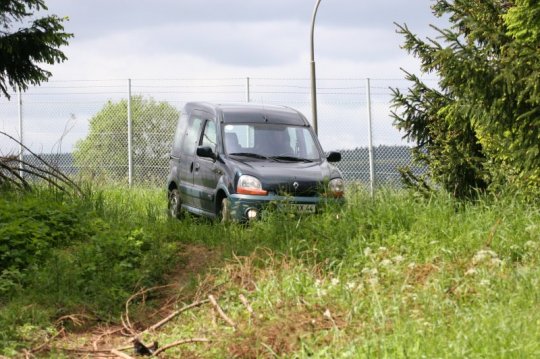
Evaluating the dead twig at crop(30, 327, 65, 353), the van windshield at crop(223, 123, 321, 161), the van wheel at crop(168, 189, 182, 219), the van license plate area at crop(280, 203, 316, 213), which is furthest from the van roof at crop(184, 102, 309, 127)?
the dead twig at crop(30, 327, 65, 353)

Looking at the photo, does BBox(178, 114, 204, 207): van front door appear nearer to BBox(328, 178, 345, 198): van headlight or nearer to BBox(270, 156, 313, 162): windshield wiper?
BBox(270, 156, 313, 162): windshield wiper

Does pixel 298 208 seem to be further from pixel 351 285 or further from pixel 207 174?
pixel 351 285

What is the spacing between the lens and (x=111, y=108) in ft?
88.7

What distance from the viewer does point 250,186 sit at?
12859 mm

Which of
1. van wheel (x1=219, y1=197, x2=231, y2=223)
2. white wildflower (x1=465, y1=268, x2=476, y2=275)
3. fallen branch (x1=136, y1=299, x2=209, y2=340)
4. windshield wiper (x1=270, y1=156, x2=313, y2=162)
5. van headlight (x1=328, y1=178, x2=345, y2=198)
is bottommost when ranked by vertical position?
fallen branch (x1=136, y1=299, x2=209, y2=340)

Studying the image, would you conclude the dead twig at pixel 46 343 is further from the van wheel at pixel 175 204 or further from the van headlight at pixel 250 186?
the van wheel at pixel 175 204

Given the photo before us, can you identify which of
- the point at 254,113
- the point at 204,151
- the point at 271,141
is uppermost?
the point at 254,113

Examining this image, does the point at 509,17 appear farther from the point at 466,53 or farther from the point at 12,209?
the point at 12,209

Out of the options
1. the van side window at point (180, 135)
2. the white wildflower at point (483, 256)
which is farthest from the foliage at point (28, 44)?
the white wildflower at point (483, 256)

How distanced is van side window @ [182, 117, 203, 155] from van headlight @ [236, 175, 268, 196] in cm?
201

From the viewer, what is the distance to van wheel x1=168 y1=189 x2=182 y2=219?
15.3 metres

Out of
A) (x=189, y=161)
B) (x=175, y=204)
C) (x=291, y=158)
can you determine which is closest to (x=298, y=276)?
(x=291, y=158)

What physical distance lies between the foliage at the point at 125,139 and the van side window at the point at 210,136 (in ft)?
38.8

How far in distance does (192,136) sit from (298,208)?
317cm
